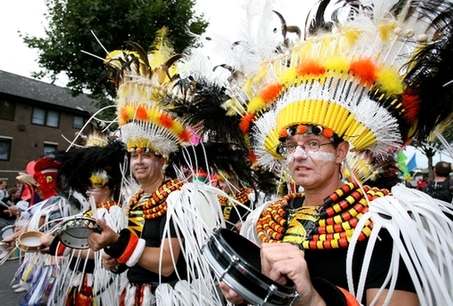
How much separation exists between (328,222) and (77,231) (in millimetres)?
1541

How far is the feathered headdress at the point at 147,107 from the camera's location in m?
3.17

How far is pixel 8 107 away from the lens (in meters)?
24.9

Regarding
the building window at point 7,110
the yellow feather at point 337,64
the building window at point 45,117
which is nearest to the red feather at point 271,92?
the yellow feather at point 337,64

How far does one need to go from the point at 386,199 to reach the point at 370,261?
275 millimetres

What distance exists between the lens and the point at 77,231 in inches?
98.9

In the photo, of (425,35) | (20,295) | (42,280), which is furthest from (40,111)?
(425,35)

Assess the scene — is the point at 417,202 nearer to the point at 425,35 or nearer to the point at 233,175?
the point at 425,35

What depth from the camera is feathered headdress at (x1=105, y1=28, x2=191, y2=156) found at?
3166 mm

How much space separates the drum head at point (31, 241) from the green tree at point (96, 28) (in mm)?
7675

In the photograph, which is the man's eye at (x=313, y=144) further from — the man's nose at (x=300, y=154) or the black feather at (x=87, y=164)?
the black feather at (x=87, y=164)

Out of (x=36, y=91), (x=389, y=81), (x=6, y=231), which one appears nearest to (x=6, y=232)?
(x=6, y=231)

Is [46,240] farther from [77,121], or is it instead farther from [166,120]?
[77,121]

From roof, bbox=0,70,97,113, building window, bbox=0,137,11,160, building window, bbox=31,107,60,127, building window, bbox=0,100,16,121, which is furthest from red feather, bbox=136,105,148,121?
building window, bbox=31,107,60,127

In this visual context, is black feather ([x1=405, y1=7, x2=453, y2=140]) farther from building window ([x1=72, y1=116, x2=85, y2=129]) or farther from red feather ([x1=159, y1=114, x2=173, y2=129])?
building window ([x1=72, y1=116, x2=85, y2=129])
